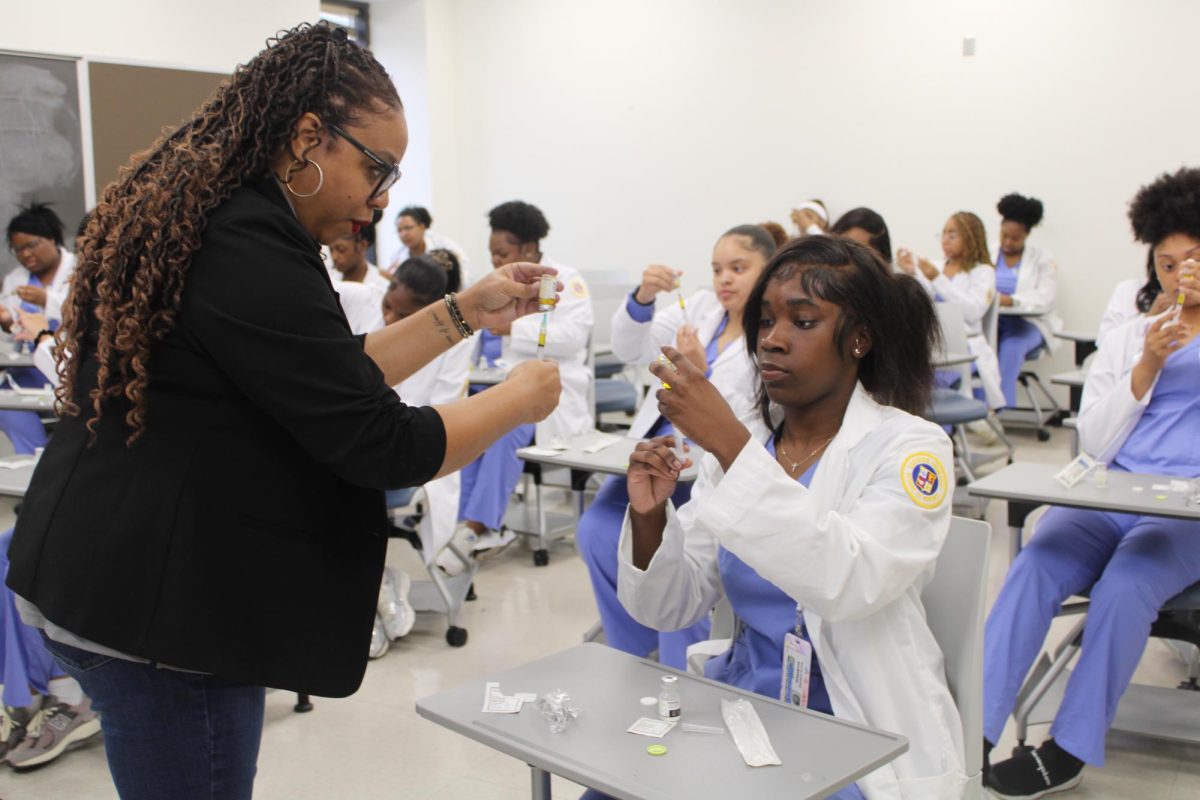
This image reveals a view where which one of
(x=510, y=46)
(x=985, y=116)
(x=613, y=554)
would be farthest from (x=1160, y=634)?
(x=510, y=46)

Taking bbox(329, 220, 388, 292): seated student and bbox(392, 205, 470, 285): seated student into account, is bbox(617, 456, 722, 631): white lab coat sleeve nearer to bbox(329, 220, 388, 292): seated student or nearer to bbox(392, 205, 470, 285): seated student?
bbox(329, 220, 388, 292): seated student

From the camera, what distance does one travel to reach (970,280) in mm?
6438

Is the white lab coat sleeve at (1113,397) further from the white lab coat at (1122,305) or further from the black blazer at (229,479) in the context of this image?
the black blazer at (229,479)

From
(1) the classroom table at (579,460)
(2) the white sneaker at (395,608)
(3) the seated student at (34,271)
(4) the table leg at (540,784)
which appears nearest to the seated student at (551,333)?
(1) the classroom table at (579,460)

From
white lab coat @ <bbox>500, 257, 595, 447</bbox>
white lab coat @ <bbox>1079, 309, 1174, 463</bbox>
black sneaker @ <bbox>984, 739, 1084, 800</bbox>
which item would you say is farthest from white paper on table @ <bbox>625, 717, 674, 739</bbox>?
white lab coat @ <bbox>500, 257, 595, 447</bbox>

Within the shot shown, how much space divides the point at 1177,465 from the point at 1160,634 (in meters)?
0.46

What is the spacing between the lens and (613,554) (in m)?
3.00

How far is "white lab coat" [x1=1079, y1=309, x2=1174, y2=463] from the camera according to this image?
2717 millimetres

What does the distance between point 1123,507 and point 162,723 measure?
1.93 metres

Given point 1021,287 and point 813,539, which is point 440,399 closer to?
point 813,539

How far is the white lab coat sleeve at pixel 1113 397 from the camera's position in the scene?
8.91 feet

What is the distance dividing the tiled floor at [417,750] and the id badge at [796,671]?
43.3 inches

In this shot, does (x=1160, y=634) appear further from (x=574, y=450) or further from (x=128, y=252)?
(x=128, y=252)

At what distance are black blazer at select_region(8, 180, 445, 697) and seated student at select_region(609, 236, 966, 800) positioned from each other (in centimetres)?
42
